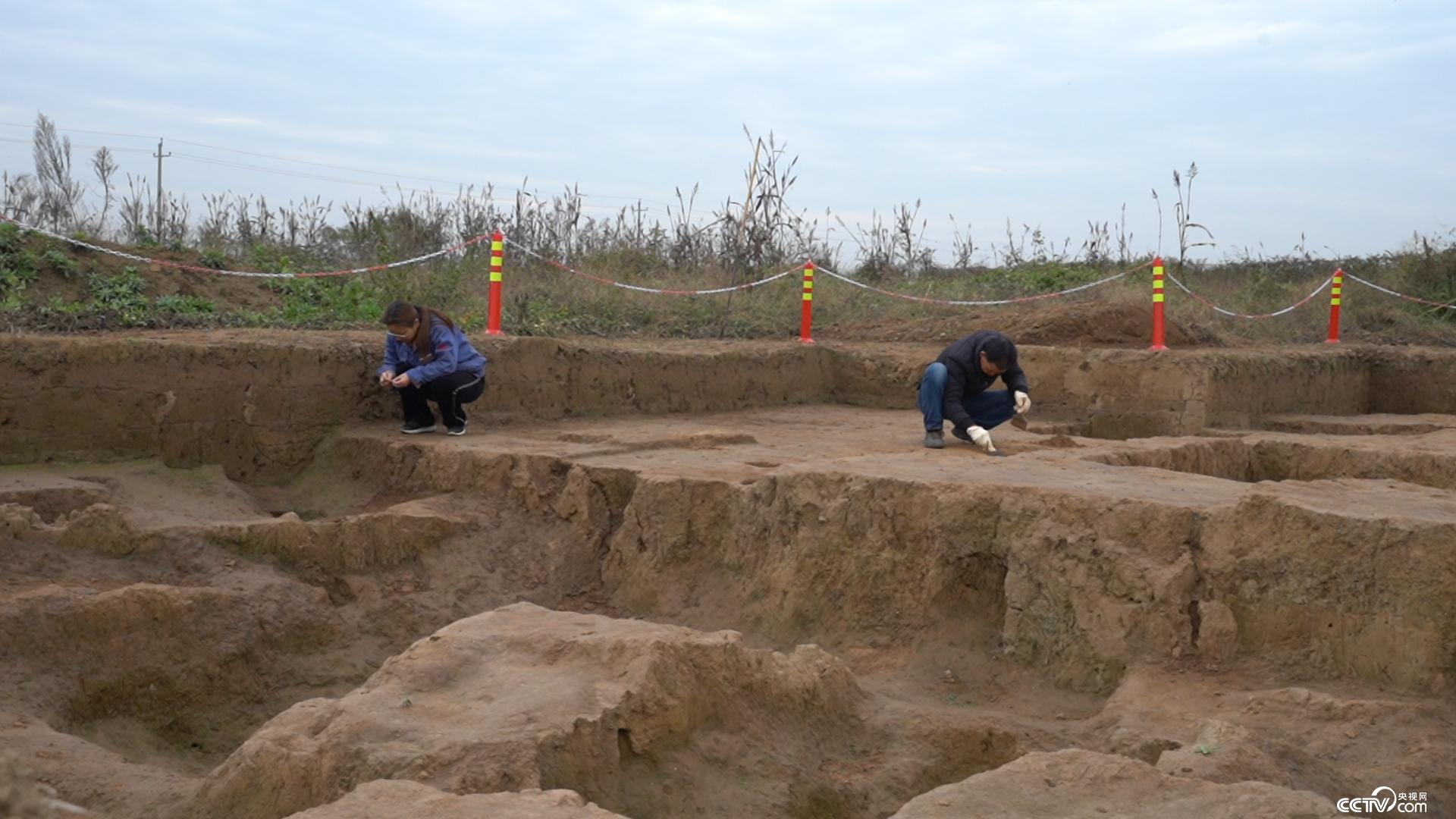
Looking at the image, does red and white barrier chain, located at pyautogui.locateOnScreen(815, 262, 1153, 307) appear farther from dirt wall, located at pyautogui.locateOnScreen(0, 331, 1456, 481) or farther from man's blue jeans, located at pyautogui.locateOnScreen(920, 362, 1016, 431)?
man's blue jeans, located at pyautogui.locateOnScreen(920, 362, 1016, 431)

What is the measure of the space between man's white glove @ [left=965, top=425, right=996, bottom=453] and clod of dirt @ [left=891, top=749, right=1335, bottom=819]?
12.4 feet

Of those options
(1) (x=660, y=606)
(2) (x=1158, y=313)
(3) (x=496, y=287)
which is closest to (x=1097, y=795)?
(1) (x=660, y=606)

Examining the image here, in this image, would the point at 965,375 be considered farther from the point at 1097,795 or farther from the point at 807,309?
the point at 1097,795

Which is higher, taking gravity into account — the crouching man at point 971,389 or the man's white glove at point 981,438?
the crouching man at point 971,389

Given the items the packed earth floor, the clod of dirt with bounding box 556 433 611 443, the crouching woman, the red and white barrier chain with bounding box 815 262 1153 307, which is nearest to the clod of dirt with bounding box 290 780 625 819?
the packed earth floor

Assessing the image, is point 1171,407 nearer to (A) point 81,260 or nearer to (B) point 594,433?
(B) point 594,433

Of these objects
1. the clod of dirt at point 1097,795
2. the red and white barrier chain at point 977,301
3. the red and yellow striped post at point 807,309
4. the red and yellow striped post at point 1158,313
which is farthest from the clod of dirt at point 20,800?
the red and white barrier chain at point 977,301

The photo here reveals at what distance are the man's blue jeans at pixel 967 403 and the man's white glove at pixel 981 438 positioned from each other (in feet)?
0.62

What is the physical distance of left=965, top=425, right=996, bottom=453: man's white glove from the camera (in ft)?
22.8

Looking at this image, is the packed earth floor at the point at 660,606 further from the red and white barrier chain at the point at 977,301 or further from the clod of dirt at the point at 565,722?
the red and white barrier chain at the point at 977,301

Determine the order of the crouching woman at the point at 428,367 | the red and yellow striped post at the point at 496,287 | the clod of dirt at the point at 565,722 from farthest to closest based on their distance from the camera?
the red and yellow striped post at the point at 496,287
the crouching woman at the point at 428,367
the clod of dirt at the point at 565,722

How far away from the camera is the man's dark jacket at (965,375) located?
281 inches

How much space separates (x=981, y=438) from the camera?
7.00 metres

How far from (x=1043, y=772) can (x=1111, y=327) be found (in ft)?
29.0
